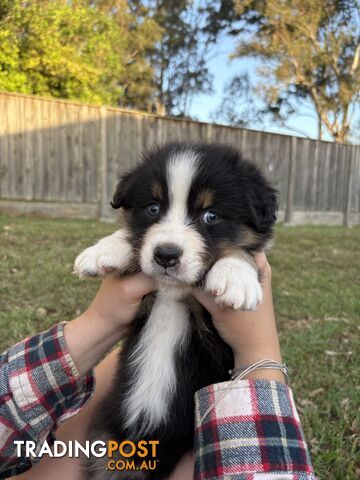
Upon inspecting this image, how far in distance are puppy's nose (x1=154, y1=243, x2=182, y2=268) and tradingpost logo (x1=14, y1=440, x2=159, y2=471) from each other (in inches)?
29.5

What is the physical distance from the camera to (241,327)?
5.90 ft

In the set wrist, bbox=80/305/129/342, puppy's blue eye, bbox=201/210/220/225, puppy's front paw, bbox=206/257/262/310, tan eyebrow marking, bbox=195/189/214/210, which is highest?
tan eyebrow marking, bbox=195/189/214/210

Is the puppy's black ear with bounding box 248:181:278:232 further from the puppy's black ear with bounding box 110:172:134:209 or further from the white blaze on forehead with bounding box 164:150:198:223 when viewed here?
the puppy's black ear with bounding box 110:172:134:209

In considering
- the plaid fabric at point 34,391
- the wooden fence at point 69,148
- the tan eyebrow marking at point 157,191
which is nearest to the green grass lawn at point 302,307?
the wooden fence at point 69,148

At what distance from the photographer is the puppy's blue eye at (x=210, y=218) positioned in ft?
6.69

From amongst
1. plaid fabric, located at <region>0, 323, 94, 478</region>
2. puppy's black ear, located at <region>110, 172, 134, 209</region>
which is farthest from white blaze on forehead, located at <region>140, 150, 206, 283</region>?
plaid fabric, located at <region>0, 323, 94, 478</region>

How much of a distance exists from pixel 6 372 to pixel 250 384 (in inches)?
39.8

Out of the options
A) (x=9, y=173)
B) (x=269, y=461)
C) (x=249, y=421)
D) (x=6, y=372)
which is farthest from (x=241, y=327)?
(x=9, y=173)

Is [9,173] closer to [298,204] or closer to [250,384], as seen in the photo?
[298,204]

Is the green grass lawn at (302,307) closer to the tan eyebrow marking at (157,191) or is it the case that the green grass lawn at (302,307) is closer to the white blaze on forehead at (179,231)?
the white blaze on forehead at (179,231)

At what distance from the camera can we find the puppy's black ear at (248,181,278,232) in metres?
2.12

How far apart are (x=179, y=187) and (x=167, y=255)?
37 cm

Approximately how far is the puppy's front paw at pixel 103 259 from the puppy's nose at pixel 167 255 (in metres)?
0.28

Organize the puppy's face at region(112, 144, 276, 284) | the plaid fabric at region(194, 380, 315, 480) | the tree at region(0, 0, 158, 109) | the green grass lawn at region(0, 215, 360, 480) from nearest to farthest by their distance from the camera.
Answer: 1. the plaid fabric at region(194, 380, 315, 480)
2. the puppy's face at region(112, 144, 276, 284)
3. the green grass lawn at region(0, 215, 360, 480)
4. the tree at region(0, 0, 158, 109)
